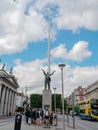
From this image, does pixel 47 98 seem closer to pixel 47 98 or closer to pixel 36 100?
pixel 47 98

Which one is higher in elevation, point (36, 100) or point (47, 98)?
point (36, 100)

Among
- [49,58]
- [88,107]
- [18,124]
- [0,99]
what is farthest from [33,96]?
[18,124]

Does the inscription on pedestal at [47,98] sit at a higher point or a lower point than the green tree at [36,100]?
lower

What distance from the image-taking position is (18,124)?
531 inches

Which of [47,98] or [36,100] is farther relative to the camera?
[36,100]

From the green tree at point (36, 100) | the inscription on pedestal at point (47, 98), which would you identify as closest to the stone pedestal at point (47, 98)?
the inscription on pedestal at point (47, 98)

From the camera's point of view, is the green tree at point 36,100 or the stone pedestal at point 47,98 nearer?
the stone pedestal at point 47,98

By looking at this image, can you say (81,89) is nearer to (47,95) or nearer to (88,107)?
(88,107)

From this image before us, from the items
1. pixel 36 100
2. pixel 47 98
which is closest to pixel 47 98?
pixel 47 98

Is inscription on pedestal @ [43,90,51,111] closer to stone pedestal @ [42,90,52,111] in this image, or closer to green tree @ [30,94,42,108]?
stone pedestal @ [42,90,52,111]

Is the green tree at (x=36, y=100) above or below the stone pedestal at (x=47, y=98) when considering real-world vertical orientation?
above

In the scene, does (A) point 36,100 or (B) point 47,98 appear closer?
(B) point 47,98

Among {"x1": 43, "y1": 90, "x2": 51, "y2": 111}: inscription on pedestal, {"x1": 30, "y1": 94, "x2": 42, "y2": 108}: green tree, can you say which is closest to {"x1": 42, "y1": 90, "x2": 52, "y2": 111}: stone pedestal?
{"x1": 43, "y1": 90, "x2": 51, "y2": 111}: inscription on pedestal

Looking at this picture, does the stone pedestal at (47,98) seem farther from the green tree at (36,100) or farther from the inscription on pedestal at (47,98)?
the green tree at (36,100)
